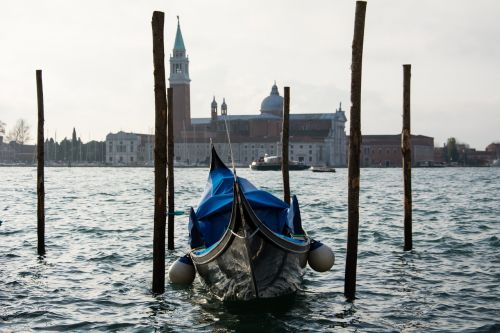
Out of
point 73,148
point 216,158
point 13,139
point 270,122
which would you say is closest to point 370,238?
point 216,158

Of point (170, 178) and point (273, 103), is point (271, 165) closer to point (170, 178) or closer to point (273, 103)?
point (273, 103)

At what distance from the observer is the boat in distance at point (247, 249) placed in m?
8.04

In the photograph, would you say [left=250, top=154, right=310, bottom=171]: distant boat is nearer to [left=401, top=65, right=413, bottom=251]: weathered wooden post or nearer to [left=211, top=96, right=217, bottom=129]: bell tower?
[left=211, top=96, right=217, bottom=129]: bell tower

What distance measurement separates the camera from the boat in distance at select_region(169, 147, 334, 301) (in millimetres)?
8039

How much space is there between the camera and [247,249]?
26.2ft

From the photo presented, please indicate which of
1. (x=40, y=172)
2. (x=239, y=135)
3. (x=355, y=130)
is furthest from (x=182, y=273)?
(x=239, y=135)

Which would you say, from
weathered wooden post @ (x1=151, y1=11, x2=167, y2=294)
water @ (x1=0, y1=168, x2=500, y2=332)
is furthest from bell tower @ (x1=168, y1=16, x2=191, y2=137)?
weathered wooden post @ (x1=151, y1=11, x2=167, y2=294)

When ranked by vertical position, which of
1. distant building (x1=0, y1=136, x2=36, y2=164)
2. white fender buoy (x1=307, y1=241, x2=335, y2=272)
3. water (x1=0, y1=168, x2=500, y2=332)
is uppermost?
distant building (x1=0, y1=136, x2=36, y2=164)

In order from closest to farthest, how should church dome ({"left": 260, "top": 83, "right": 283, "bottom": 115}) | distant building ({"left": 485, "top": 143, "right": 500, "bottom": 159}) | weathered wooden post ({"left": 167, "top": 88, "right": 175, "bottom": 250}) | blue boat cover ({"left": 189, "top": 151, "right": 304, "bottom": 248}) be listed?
1. blue boat cover ({"left": 189, "top": 151, "right": 304, "bottom": 248})
2. weathered wooden post ({"left": 167, "top": 88, "right": 175, "bottom": 250})
3. church dome ({"left": 260, "top": 83, "right": 283, "bottom": 115})
4. distant building ({"left": 485, "top": 143, "right": 500, "bottom": 159})

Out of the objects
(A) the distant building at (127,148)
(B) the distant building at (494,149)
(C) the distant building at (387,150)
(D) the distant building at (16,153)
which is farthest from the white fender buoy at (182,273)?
(B) the distant building at (494,149)

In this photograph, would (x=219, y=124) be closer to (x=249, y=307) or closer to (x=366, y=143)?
(x=366, y=143)

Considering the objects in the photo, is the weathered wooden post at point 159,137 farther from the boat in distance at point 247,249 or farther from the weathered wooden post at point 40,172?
the weathered wooden post at point 40,172

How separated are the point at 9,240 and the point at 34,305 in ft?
22.3

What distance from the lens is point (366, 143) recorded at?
115m
